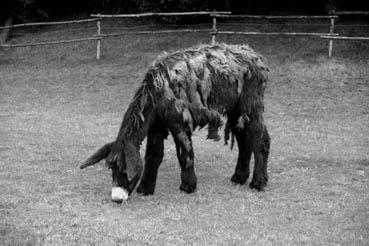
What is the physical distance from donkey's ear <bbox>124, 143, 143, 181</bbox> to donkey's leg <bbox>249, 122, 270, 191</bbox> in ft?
6.20

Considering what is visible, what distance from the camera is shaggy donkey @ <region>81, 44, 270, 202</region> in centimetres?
838

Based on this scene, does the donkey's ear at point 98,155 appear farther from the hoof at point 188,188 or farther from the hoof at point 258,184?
the hoof at point 258,184

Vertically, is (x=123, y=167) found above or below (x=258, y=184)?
above

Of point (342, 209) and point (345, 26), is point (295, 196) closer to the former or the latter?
point (342, 209)

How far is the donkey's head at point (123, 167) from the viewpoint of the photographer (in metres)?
8.16

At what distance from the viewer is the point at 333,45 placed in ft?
69.6

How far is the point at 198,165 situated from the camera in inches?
424

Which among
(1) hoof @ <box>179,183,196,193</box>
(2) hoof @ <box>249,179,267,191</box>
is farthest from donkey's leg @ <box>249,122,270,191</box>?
(1) hoof @ <box>179,183,196,193</box>

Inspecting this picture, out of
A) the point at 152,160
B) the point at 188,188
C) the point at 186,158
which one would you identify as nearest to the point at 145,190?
the point at 152,160

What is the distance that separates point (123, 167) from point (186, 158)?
1.04 m

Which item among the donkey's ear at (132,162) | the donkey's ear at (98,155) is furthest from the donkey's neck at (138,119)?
the donkey's ear at (98,155)

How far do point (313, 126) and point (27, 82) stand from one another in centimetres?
1025

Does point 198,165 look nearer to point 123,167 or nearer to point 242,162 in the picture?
point 242,162

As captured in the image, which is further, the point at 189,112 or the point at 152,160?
the point at 152,160
